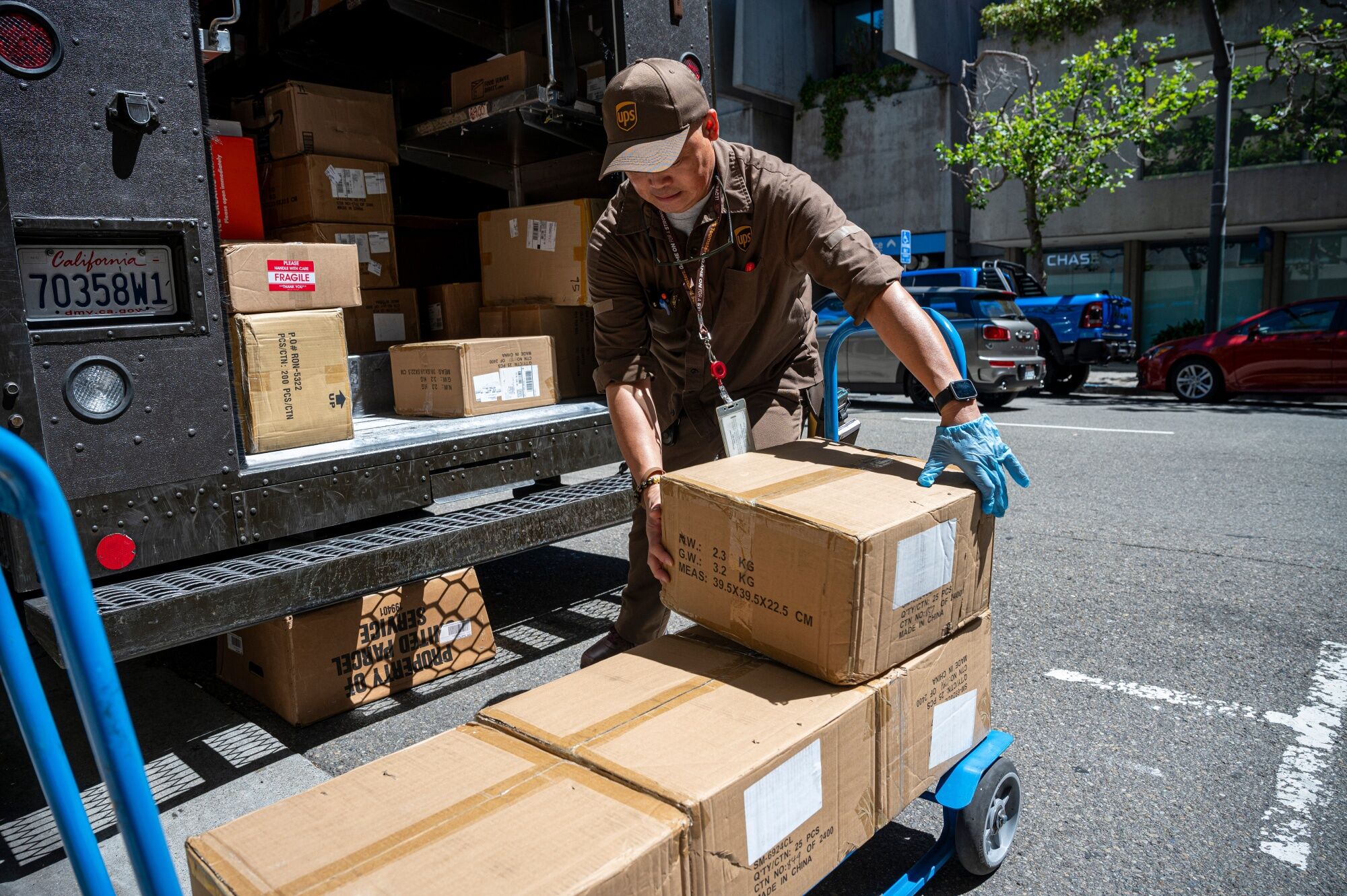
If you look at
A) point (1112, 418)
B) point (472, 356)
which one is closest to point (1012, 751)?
point (472, 356)

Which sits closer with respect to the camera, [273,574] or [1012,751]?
[273,574]

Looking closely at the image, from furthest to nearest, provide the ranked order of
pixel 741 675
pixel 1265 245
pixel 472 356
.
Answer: pixel 1265 245 < pixel 472 356 < pixel 741 675

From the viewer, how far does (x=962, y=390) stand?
2039mm

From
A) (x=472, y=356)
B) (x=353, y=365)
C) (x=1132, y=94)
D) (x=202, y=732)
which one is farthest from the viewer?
(x=1132, y=94)

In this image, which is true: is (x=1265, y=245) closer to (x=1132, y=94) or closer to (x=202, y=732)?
(x=1132, y=94)

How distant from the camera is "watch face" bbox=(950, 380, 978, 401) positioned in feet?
6.64

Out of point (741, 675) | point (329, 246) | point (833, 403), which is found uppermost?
point (329, 246)

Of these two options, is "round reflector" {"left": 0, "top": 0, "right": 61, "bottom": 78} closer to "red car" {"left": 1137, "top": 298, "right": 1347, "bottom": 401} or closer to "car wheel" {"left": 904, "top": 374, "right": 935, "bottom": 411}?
"car wheel" {"left": 904, "top": 374, "right": 935, "bottom": 411}

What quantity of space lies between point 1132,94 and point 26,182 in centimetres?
1785

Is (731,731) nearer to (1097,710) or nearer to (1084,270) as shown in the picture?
(1097,710)

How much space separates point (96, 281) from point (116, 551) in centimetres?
73

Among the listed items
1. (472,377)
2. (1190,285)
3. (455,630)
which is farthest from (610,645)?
(1190,285)

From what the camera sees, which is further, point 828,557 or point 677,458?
point 677,458

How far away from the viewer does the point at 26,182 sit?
2.34 metres
